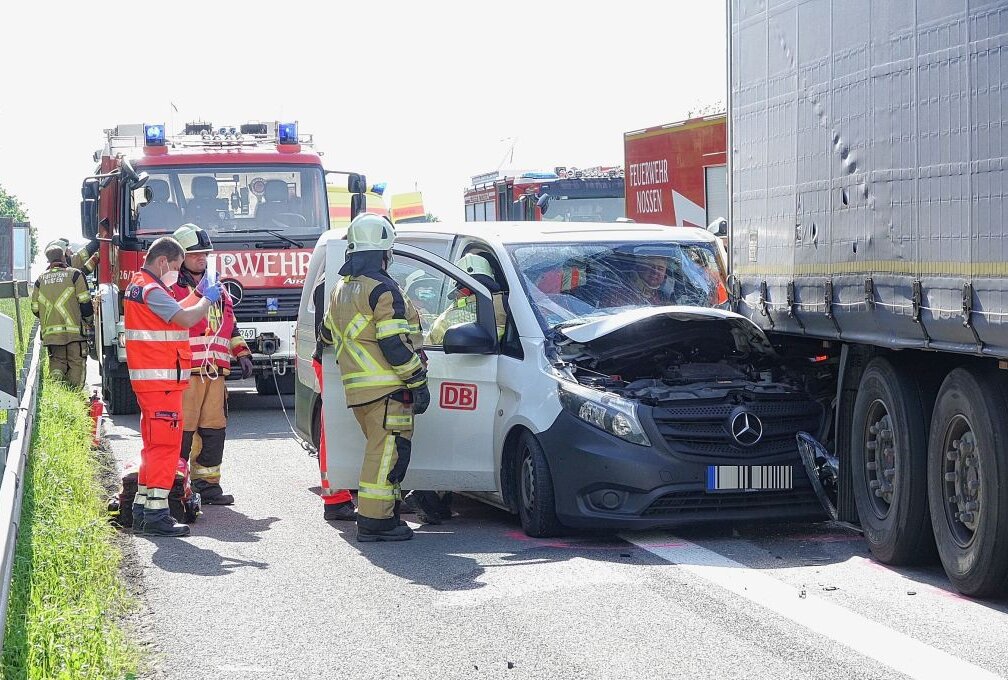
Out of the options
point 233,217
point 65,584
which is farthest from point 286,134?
point 65,584

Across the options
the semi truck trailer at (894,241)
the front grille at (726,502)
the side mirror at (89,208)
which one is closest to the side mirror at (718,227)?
the semi truck trailer at (894,241)

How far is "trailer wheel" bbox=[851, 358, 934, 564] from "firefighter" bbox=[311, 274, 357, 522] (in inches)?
122

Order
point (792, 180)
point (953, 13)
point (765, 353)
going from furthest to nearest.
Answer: point (765, 353), point (792, 180), point (953, 13)

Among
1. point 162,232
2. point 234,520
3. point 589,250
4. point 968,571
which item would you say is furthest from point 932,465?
point 162,232

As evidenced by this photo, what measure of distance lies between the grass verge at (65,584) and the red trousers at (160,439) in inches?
15.6

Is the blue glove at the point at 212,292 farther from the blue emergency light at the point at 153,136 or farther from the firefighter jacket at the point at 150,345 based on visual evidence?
the blue emergency light at the point at 153,136

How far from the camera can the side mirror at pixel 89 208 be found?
16.6 meters

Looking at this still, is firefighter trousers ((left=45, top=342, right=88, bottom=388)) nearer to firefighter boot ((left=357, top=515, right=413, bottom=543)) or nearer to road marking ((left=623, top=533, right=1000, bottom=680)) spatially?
firefighter boot ((left=357, top=515, right=413, bottom=543))

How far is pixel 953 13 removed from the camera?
6344 millimetres

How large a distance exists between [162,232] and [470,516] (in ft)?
25.2

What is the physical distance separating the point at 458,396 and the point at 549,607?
2.55m

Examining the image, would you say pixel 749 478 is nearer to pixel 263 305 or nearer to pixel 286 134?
pixel 263 305

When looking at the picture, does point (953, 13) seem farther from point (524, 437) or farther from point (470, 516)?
point (470, 516)

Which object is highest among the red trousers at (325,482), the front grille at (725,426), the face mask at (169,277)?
the face mask at (169,277)
